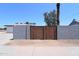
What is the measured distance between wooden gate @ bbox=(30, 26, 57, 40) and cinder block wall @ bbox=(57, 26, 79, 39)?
48 centimetres

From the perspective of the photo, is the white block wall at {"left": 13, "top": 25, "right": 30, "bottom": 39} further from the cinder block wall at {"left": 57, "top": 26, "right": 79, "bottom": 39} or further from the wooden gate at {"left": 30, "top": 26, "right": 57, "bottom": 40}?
the cinder block wall at {"left": 57, "top": 26, "right": 79, "bottom": 39}

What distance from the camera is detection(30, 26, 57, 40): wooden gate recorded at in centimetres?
1720

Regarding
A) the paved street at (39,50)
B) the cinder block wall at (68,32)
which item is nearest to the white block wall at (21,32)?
the cinder block wall at (68,32)

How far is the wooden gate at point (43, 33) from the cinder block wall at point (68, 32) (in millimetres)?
483

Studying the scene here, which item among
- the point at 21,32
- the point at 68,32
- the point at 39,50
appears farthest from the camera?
the point at 21,32

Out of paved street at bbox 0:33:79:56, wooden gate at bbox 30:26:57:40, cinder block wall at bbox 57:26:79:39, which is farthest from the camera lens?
wooden gate at bbox 30:26:57:40

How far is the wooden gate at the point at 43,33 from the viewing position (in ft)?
56.4

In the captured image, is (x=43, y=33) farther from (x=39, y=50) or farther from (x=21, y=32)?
(x=39, y=50)

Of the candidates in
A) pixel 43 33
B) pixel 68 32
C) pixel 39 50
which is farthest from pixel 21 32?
pixel 39 50

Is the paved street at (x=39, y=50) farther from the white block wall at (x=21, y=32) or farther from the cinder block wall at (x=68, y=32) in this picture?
the white block wall at (x=21, y=32)

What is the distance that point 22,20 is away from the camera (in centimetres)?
2509

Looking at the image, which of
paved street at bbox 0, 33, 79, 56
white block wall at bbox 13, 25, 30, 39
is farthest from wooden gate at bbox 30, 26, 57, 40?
paved street at bbox 0, 33, 79, 56

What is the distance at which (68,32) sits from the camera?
17.0m

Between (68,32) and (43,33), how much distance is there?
7.34ft
